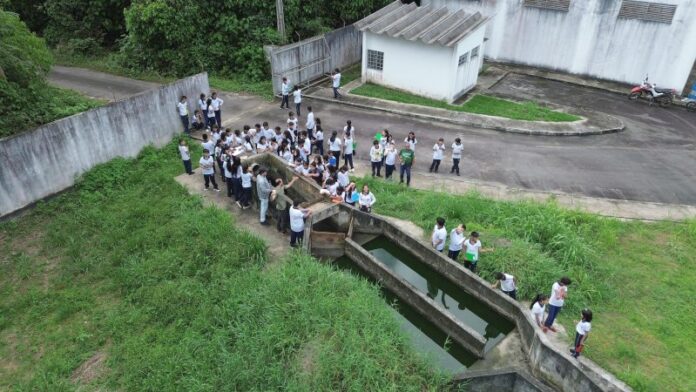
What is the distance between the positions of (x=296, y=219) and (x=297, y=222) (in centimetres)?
8

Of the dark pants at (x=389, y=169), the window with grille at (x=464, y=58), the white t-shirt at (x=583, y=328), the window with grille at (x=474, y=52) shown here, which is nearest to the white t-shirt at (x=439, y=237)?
the white t-shirt at (x=583, y=328)

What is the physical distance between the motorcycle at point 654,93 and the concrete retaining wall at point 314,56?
12.1m

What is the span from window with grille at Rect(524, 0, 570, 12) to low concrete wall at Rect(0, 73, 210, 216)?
1531cm

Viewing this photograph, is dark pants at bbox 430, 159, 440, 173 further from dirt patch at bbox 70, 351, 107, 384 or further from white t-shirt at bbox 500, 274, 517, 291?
dirt patch at bbox 70, 351, 107, 384

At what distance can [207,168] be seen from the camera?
1215 centimetres

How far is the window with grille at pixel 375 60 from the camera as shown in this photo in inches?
763

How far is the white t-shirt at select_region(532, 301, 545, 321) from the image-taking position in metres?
8.15

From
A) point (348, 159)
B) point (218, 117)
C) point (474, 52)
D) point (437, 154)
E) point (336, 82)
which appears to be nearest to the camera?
point (437, 154)

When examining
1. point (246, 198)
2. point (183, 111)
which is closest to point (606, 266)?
point (246, 198)

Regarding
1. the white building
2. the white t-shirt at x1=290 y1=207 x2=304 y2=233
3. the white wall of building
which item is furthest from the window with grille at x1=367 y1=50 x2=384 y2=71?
the white t-shirt at x1=290 y1=207 x2=304 y2=233

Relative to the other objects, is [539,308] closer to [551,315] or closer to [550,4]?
[551,315]

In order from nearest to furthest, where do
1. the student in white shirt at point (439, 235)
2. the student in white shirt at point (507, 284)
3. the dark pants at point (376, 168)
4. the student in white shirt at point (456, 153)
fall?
1. the student in white shirt at point (507, 284)
2. the student in white shirt at point (439, 235)
3. the student in white shirt at point (456, 153)
4. the dark pants at point (376, 168)

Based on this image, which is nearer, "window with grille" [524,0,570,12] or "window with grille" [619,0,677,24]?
"window with grille" [619,0,677,24]

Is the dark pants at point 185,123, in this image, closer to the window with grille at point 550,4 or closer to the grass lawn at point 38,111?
the grass lawn at point 38,111
